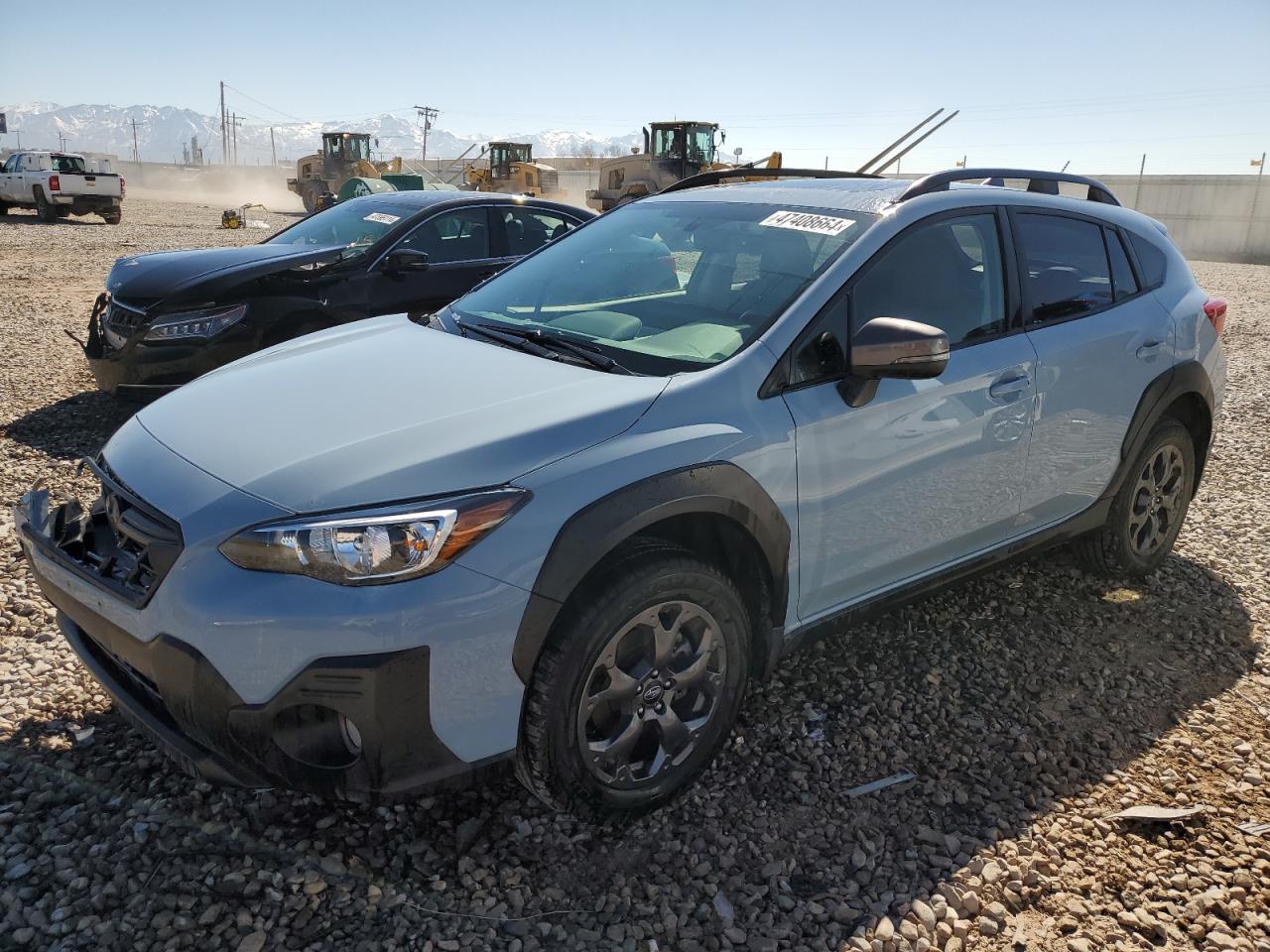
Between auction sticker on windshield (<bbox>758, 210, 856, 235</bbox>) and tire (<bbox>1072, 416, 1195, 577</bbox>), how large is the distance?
180cm

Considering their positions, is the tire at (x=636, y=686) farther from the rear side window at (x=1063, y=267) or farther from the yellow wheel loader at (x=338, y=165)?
the yellow wheel loader at (x=338, y=165)

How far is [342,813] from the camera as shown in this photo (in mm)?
2637

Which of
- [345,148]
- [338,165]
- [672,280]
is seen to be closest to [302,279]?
[672,280]

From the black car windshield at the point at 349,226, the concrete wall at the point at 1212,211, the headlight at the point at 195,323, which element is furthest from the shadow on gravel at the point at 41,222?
the concrete wall at the point at 1212,211

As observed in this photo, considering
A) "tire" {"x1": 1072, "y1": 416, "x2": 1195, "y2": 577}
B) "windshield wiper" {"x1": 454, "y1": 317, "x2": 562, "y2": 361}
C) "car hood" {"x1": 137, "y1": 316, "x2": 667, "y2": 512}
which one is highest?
"windshield wiper" {"x1": 454, "y1": 317, "x2": 562, "y2": 361}

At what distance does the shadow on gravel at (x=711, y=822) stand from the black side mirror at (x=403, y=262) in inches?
151

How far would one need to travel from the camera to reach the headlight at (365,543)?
2.07 m

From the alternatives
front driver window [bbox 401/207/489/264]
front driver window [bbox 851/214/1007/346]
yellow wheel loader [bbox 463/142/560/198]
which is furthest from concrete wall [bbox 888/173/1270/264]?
front driver window [bbox 851/214/1007/346]

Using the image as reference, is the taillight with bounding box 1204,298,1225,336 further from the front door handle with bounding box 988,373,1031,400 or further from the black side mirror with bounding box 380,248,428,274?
the black side mirror with bounding box 380,248,428,274

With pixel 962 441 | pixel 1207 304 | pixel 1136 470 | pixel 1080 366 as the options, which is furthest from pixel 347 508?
pixel 1207 304

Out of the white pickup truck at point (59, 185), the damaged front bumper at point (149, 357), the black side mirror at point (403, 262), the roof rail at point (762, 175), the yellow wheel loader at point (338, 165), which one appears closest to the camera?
the roof rail at point (762, 175)

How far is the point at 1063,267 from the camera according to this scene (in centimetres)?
363

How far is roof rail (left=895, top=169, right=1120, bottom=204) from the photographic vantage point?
3.28 meters

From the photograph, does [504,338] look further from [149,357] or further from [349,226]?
[349,226]
